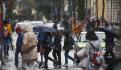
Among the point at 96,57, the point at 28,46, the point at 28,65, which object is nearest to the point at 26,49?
the point at 28,46

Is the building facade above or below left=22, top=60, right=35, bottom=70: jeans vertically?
below

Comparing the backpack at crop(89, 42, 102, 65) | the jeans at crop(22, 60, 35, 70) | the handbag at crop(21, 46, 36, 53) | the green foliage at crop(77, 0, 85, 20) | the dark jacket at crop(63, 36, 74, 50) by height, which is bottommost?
the green foliage at crop(77, 0, 85, 20)

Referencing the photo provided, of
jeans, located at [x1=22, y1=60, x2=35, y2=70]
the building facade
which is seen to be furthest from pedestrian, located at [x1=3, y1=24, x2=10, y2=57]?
the building facade

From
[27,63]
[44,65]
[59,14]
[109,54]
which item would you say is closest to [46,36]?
[44,65]

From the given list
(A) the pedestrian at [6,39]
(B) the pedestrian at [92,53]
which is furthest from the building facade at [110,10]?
(B) the pedestrian at [92,53]

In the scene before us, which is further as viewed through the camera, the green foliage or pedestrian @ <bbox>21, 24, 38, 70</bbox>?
the green foliage

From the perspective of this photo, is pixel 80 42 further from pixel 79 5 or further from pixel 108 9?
pixel 79 5

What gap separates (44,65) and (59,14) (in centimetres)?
6410

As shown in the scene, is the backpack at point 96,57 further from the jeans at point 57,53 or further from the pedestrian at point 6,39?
the pedestrian at point 6,39

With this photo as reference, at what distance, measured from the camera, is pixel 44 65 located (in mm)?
21875

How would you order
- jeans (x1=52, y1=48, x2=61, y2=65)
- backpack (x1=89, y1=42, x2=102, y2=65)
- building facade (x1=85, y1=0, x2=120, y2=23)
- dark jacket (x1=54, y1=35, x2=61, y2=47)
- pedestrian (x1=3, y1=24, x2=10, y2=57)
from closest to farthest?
backpack (x1=89, y1=42, x2=102, y2=65) < dark jacket (x1=54, y1=35, x2=61, y2=47) < jeans (x1=52, y1=48, x2=61, y2=65) < pedestrian (x1=3, y1=24, x2=10, y2=57) < building facade (x1=85, y1=0, x2=120, y2=23)

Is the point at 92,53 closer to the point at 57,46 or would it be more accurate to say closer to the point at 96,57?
A: the point at 96,57

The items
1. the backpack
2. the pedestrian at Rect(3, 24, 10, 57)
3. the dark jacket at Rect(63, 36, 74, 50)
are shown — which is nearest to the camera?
the backpack

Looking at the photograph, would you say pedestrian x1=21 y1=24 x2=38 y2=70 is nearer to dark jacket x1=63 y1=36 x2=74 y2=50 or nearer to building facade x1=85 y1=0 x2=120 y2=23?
dark jacket x1=63 y1=36 x2=74 y2=50
